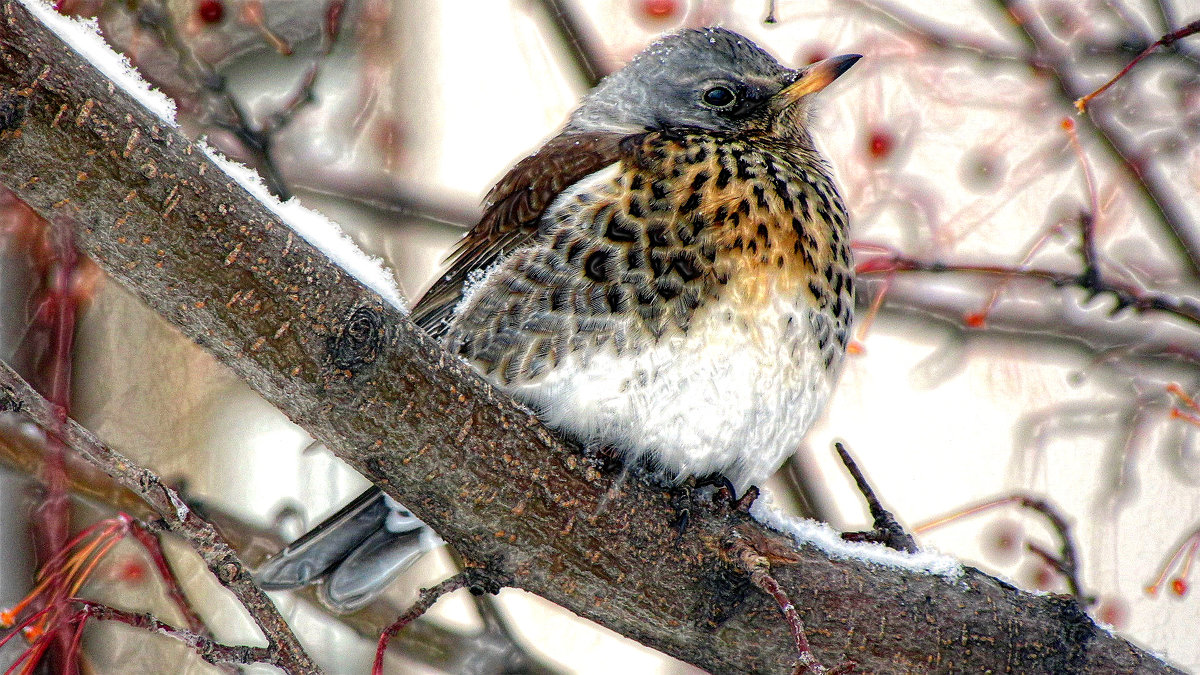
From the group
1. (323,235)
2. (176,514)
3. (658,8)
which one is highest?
(658,8)

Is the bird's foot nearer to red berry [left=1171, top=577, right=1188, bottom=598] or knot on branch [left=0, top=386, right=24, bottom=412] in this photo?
knot on branch [left=0, top=386, right=24, bottom=412]

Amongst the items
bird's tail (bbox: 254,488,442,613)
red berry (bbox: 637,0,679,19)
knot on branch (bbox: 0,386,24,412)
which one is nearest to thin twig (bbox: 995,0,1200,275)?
red berry (bbox: 637,0,679,19)

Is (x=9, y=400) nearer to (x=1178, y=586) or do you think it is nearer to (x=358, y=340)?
(x=358, y=340)

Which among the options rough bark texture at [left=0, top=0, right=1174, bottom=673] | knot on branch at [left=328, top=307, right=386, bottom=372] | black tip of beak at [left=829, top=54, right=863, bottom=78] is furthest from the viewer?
black tip of beak at [left=829, top=54, right=863, bottom=78]

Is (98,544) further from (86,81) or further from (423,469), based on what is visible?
(86,81)

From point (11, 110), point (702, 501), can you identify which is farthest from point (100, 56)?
point (702, 501)

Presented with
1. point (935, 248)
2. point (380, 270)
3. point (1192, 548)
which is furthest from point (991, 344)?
point (380, 270)
